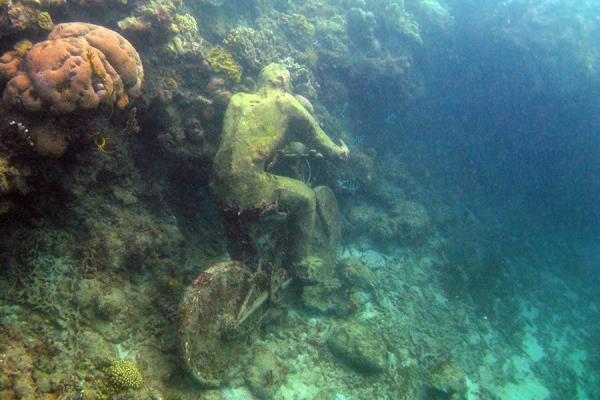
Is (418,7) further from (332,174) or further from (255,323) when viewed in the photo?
(255,323)

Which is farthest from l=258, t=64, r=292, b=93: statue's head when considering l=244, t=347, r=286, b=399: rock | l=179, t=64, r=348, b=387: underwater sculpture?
l=244, t=347, r=286, b=399: rock

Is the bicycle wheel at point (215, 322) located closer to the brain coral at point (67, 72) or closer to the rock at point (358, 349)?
the rock at point (358, 349)

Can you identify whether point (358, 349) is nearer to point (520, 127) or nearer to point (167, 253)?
point (167, 253)

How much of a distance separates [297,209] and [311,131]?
1.92 meters

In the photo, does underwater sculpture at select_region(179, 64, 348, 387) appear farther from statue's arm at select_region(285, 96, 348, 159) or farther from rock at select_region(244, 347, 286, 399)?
rock at select_region(244, 347, 286, 399)

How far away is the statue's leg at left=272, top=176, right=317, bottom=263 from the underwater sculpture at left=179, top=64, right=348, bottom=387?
0.02m

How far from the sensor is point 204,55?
7.30m

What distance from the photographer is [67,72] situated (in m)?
4.35

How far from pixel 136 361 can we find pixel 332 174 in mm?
6518

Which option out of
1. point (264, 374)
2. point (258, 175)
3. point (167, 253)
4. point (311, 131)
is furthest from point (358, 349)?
point (311, 131)

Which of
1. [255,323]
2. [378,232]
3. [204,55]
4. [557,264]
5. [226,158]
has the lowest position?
[557,264]

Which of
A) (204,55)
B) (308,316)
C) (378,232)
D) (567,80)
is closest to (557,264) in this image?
(567,80)

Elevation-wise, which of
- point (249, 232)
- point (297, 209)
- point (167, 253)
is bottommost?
point (167, 253)

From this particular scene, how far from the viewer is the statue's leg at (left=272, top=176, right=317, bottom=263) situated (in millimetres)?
6520
